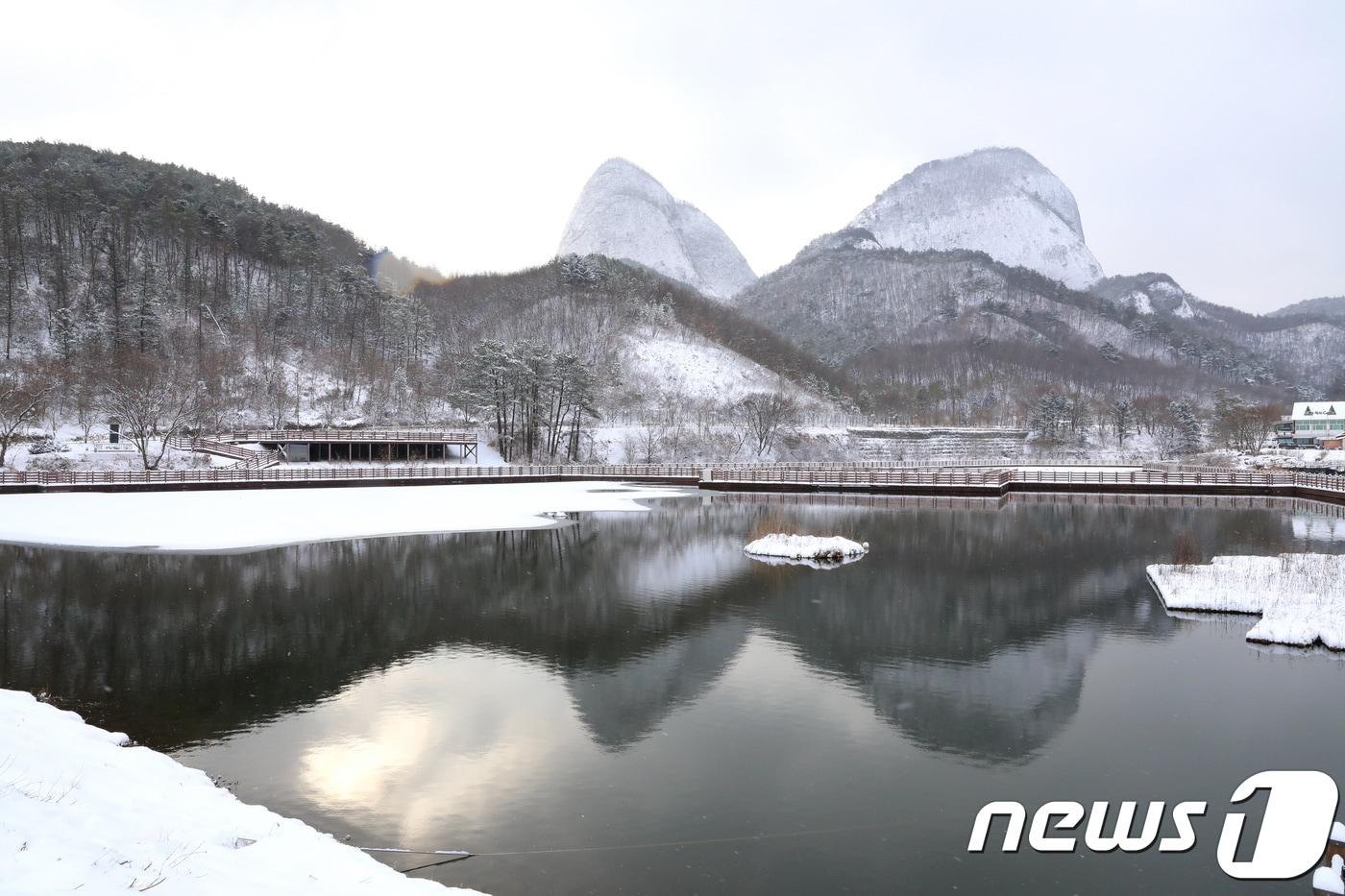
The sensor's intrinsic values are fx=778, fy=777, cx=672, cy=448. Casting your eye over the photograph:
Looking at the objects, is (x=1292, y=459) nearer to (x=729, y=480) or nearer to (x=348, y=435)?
(x=729, y=480)

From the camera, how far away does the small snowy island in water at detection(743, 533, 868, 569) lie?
1189 inches

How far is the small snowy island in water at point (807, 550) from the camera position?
99.1 feet

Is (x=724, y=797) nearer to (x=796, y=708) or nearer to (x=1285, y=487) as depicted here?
(x=796, y=708)

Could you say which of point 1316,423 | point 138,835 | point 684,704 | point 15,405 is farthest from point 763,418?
point 138,835

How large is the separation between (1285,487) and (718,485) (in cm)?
4072

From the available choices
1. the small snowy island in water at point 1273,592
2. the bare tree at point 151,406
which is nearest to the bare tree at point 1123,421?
the small snowy island in water at point 1273,592

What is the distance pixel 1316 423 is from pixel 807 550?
113 meters

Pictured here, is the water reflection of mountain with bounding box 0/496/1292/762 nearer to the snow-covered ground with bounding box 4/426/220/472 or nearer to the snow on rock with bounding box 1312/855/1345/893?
the snow on rock with bounding box 1312/855/1345/893

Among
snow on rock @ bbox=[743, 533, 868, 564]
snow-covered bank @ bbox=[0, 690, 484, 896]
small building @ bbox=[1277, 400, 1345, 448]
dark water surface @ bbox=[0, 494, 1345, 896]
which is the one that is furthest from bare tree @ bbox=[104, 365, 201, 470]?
small building @ bbox=[1277, 400, 1345, 448]

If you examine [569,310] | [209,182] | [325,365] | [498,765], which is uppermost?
[209,182]

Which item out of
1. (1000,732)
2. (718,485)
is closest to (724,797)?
(1000,732)

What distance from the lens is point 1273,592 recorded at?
74.8 feet

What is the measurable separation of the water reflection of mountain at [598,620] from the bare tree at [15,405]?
38.6 m

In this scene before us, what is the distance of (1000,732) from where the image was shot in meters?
13.3
